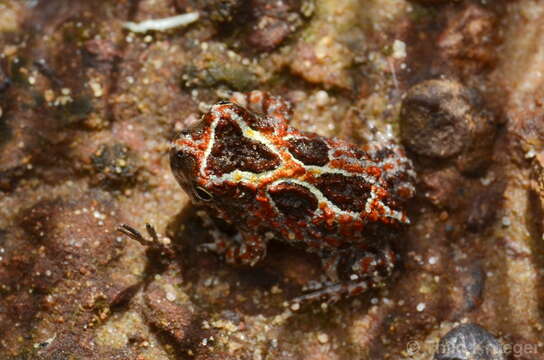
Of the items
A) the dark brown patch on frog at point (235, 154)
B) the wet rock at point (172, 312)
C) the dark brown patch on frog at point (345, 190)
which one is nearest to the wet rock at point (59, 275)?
the wet rock at point (172, 312)

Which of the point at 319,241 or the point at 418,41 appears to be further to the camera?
the point at 418,41

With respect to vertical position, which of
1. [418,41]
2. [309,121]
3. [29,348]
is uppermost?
[418,41]

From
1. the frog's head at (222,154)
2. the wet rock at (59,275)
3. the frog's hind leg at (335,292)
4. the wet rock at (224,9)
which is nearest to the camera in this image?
the frog's head at (222,154)

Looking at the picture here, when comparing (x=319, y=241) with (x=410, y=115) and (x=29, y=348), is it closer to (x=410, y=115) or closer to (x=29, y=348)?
(x=410, y=115)

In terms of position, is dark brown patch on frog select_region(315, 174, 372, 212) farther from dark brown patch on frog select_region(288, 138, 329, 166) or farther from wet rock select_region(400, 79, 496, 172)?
wet rock select_region(400, 79, 496, 172)

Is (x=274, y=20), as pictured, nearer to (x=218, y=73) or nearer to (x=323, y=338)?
(x=218, y=73)

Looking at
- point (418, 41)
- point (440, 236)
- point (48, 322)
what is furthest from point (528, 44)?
point (48, 322)

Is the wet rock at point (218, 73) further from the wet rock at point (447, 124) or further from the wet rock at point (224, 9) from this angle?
the wet rock at point (447, 124)
